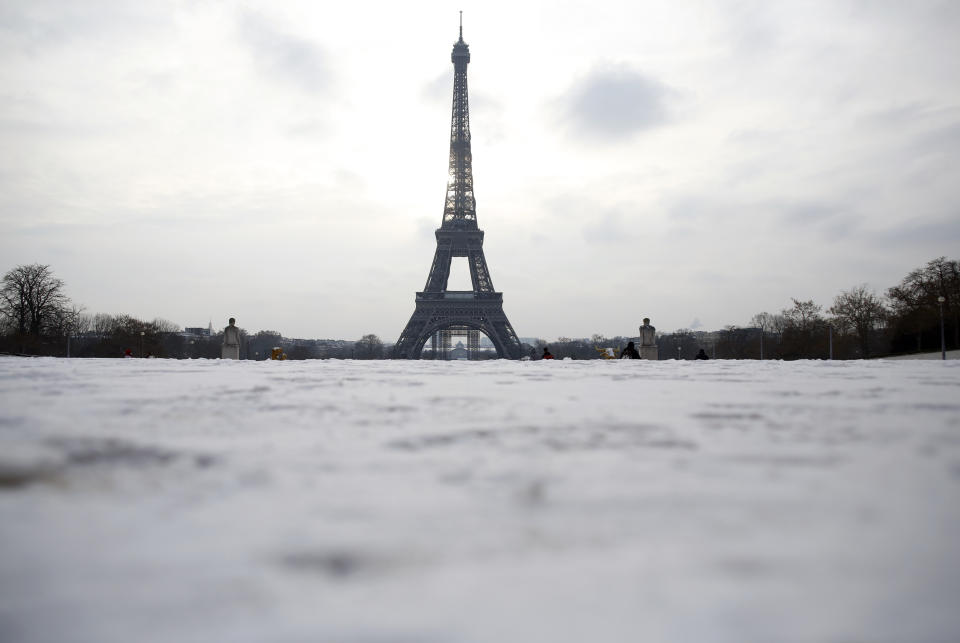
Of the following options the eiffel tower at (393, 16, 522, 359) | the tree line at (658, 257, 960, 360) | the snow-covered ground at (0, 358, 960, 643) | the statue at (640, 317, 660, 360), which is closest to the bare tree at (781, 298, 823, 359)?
the tree line at (658, 257, 960, 360)

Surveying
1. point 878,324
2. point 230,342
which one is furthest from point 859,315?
point 230,342

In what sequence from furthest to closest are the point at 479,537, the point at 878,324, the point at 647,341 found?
the point at 878,324
the point at 647,341
the point at 479,537

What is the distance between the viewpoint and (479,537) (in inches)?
42.1

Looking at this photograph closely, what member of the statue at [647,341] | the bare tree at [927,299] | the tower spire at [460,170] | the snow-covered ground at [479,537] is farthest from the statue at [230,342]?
the bare tree at [927,299]

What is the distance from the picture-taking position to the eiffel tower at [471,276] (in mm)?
45781

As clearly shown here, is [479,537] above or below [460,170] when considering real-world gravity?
below

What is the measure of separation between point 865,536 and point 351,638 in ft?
3.15

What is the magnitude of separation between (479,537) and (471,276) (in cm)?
4873

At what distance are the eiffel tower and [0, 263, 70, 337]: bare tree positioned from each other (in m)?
25.6

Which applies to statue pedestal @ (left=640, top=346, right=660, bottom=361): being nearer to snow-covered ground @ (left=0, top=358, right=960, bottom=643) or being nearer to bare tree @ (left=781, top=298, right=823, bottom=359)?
snow-covered ground @ (left=0, top=358, right=960, bottom=643)

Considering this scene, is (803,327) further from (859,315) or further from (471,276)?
(471,276)

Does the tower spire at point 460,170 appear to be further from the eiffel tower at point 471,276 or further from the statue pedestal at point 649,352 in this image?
the statue pedestal at point 649,352

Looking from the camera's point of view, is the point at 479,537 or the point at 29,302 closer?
the point at 479,537

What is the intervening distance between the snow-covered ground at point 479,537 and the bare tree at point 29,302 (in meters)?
49.7
